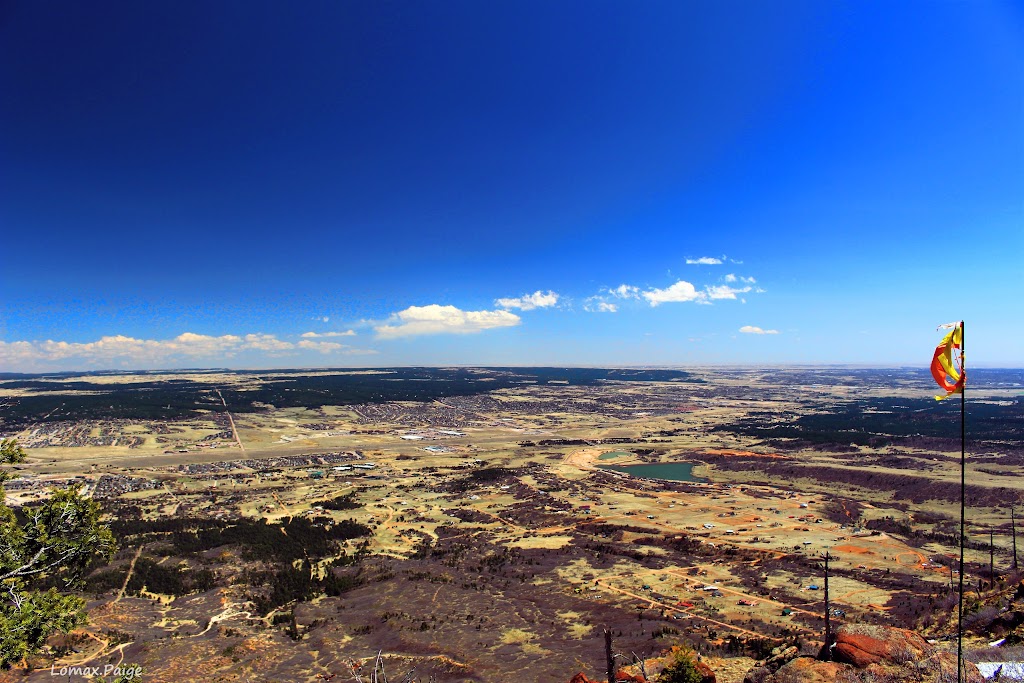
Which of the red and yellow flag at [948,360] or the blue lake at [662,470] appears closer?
the red and yellow flag at [948,360]

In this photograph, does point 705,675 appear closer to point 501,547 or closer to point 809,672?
point 809,672

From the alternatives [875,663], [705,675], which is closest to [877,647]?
[875,663]

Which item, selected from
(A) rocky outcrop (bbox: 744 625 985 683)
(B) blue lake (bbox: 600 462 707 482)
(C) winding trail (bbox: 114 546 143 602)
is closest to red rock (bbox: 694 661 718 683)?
(A) rocky outcrop (bbox: 744 625 985 683)

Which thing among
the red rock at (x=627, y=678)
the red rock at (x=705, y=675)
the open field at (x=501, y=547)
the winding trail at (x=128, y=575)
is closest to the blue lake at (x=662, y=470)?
the open field at (x=501, y=547)

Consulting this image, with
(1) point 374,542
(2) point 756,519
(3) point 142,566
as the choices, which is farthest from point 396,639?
(2) point 756,519

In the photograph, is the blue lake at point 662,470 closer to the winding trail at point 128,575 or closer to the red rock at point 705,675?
the red rock at point 705,675

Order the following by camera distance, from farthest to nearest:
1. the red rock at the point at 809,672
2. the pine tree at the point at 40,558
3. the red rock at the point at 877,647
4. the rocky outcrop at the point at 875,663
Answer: the red rock at the point at 877,647, the red rock at the point at 809,672, the rocky outcrop at the point at 875,663, the pine tree at the point at 40,558
